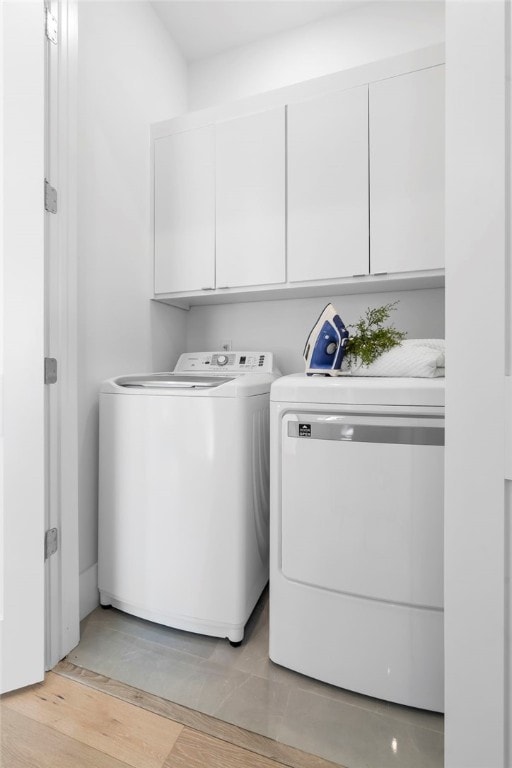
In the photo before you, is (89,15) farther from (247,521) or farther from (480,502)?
(480,502)

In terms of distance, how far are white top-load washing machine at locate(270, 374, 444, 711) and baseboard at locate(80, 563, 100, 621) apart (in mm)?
772

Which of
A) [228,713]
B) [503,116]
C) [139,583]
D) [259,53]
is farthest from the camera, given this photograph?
[259,53]

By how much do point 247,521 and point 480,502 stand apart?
796 mm

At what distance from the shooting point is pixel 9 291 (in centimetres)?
111

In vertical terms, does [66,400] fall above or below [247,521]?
above

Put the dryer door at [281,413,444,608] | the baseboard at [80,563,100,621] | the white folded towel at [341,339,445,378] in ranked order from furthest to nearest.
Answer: the baseboard at [80,563,100,621] < the white folded towel at [341,339,445,378] < the dryer door at [281,413,444,608]

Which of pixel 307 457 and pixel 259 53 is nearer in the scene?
pixel 307 457

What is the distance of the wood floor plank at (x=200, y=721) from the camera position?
3.04 ft

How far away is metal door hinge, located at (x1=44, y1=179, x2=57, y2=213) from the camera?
1215mm

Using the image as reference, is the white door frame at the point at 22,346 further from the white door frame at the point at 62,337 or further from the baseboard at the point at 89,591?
the baseboard at the point at 89,591

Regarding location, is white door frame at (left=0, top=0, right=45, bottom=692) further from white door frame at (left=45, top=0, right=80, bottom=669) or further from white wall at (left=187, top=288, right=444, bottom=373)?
white wall at (left=187, top=288, right=444, bottom=373)

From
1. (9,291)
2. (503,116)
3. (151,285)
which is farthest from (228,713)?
(151,285)

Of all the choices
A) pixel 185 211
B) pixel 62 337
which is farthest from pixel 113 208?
pixel 62 337

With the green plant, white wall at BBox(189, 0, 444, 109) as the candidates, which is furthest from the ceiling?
the green plant
